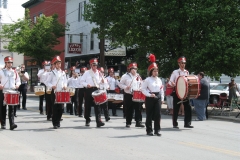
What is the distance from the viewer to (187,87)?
13219 mm

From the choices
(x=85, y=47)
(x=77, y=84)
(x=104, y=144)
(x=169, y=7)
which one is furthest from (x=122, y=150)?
(x=85, y=47)

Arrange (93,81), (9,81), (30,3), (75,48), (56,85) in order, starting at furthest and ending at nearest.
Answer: (30,3)
(75,48)
(93,81)
(56,85)
(9,81)

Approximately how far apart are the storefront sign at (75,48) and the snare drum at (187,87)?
92.9ft

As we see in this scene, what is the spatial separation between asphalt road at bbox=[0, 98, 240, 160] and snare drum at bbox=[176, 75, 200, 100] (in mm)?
1061

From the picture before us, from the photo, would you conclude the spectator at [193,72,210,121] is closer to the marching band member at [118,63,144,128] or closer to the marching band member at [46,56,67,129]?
the marching band member at [118,63,144,128]

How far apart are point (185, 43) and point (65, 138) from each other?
37.2 feet

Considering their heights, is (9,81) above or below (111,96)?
above

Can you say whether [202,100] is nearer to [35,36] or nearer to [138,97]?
[138,97]

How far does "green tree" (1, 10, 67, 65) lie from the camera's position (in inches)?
1575

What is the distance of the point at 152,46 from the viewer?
22.9 meters

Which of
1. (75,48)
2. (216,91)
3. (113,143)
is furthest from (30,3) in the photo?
(113,143)

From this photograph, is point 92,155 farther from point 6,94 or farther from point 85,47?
point 85,47

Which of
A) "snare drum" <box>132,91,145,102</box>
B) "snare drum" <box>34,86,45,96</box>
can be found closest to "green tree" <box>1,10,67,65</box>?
"snare drum" <box>34,86,45,96</box>

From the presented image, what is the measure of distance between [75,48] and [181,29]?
70.8 ft
